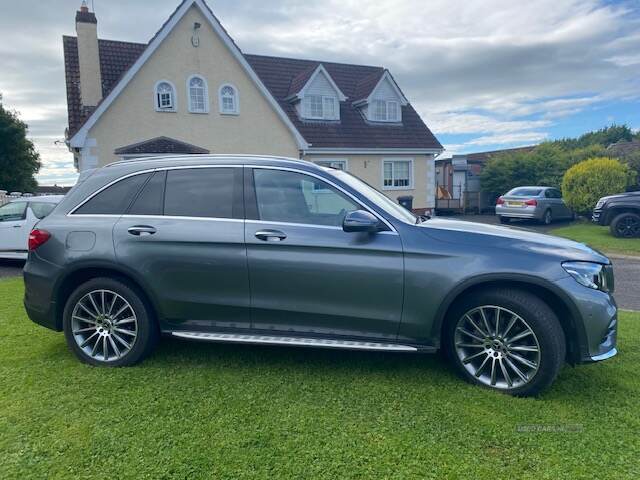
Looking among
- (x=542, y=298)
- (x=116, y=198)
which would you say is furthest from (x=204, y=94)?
(x=542, y=298)

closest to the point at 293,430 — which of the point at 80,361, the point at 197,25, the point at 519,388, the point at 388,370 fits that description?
the point at 388,370

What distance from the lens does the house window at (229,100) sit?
56.3 feet

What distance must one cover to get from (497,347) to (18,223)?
989 cm

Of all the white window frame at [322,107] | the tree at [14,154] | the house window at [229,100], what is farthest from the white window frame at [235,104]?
the tree at [14,154]

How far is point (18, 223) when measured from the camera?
9594 millimetres

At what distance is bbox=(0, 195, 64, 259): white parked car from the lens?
9.57 meters

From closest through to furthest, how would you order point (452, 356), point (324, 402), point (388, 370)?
point (324, 402) < point (452, 356) < point (388, 370)

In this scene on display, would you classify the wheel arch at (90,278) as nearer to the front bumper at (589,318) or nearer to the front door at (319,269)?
the front door at (319,269)

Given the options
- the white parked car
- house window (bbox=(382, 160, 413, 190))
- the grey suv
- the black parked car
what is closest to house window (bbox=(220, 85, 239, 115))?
house window (bbox=(382, 160, 413, 190))

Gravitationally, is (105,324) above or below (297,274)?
below

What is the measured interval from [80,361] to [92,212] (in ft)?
4.33

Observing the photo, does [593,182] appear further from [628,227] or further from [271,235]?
[271,235]

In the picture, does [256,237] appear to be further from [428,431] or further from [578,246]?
[578,246]

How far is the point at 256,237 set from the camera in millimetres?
3668
